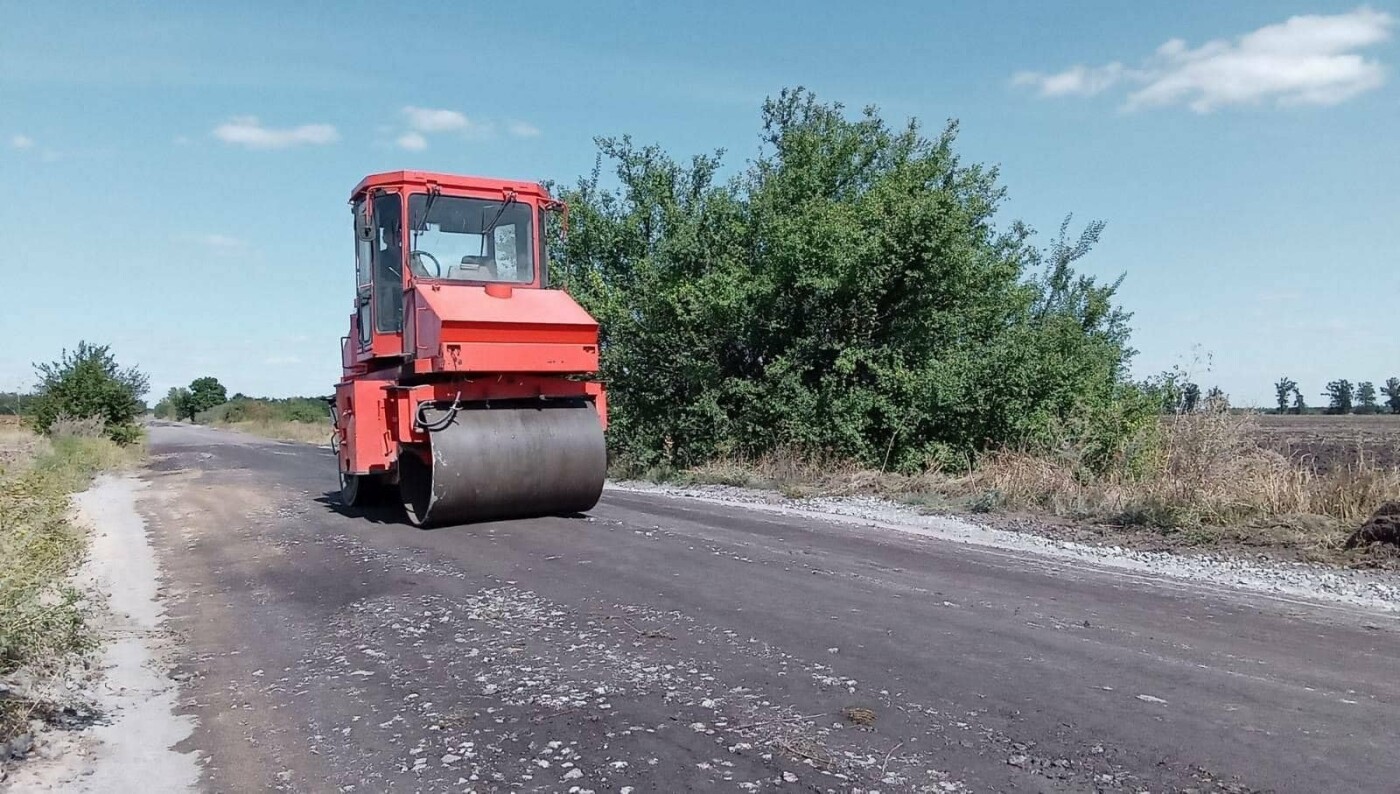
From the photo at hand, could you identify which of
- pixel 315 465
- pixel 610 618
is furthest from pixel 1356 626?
pixel 315 465

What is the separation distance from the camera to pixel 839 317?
1858 cm

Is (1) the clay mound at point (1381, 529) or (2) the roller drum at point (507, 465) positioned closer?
(1) the clay mound at point (1381, 529)

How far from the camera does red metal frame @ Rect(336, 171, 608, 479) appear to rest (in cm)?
1066

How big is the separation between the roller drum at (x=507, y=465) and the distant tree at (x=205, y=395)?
90.6 meters

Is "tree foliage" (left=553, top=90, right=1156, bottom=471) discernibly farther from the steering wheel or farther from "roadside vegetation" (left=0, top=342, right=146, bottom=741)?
"roadside vegetation" (left=0, top=342, right=146, bottom=741)

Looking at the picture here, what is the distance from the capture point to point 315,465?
24.2 meters

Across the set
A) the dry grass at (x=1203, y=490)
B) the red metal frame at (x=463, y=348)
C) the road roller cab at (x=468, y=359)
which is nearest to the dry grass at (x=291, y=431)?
the road roller cab at (x=468, y=359)

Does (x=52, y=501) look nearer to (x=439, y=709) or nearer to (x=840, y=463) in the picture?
(x=439, y=709)

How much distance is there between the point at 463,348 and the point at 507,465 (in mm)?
1316

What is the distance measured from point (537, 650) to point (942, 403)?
38.4 feet

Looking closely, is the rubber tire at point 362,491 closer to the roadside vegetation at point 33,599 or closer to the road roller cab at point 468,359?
the road roller cab at point 468,359

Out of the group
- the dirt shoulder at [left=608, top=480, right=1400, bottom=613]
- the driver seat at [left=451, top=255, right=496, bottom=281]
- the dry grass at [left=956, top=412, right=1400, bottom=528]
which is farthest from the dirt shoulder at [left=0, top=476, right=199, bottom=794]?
the dry grass at [left=956, top=412, right=1400, bottom=528]

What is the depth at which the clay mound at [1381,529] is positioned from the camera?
29.5ft

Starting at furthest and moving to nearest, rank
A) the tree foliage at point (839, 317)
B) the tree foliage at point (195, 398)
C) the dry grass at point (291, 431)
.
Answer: the tree foliage at point (195, 398) → the dry grass at point (291, 431) → the tree foliage at point (839, 317)
